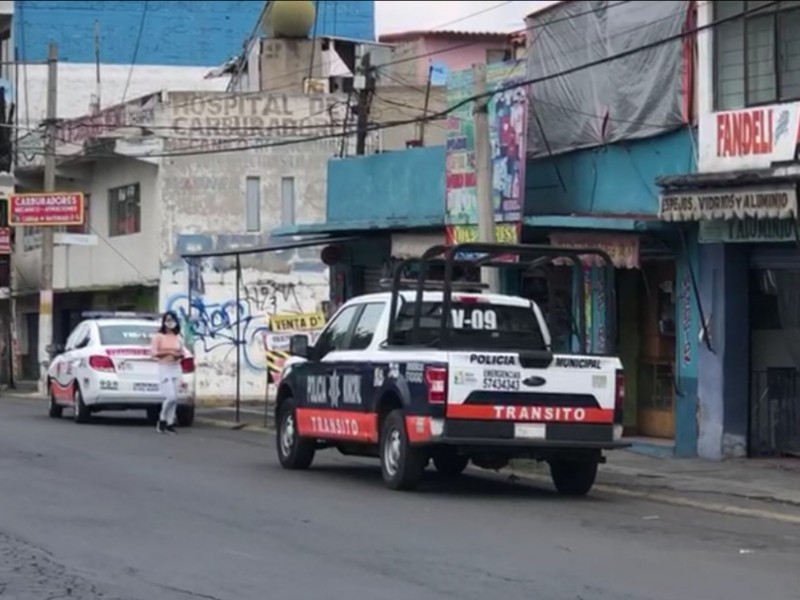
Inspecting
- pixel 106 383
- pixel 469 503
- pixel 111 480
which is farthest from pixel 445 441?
pixel 106 383

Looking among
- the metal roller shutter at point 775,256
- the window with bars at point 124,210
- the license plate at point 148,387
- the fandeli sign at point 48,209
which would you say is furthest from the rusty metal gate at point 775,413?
the window with bars at point 124,210

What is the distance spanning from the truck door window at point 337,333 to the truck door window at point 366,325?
180mm

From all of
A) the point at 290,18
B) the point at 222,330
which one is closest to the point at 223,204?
the point at 222,330

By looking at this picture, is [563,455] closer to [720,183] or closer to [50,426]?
[720,183]

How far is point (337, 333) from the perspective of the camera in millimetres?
18188

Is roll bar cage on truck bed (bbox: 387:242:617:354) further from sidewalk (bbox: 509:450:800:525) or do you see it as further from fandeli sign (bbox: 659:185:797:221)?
sidewalk (bbox: 509:450:800:525)

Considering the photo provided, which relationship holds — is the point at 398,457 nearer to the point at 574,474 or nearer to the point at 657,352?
the point at 574,474

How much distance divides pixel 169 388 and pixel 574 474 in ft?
30.4

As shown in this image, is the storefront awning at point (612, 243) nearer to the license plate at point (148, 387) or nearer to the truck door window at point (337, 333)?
the truck door window at point (337, 333)

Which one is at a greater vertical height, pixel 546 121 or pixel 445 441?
pixel 546 121

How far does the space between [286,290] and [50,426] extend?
532 inches

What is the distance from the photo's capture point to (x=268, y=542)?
1255 cm

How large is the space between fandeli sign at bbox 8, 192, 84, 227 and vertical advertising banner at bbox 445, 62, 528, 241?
1449 centimetres

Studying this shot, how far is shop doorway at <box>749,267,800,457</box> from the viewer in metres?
→ 20.0
